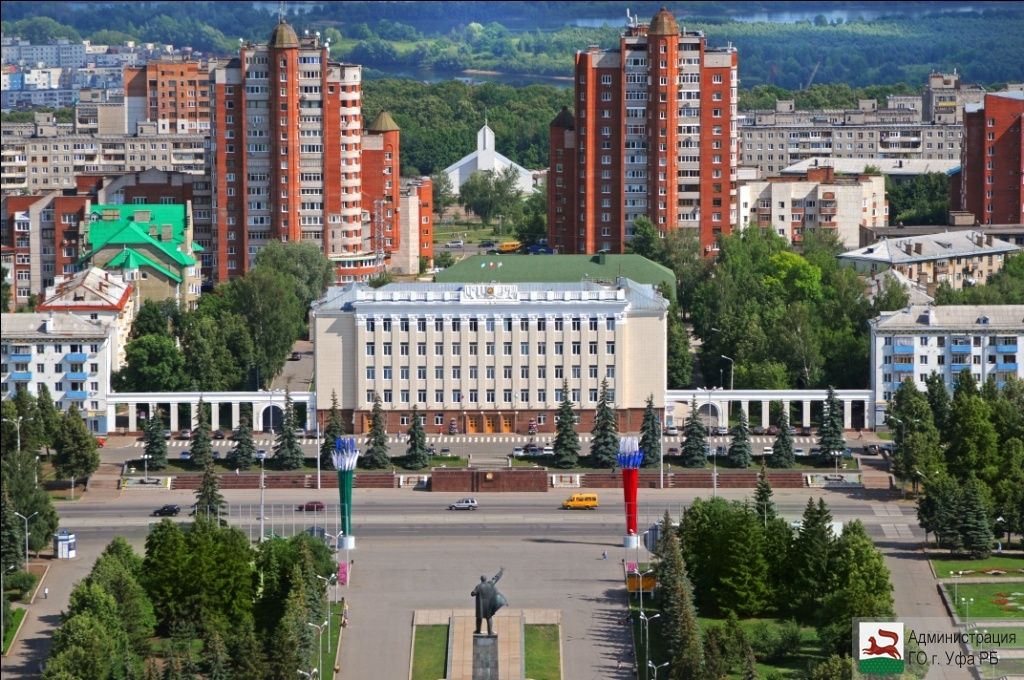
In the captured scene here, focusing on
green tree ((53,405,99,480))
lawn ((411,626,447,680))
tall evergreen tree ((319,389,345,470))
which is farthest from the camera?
tall evergreen tree ((319,389,345,470))

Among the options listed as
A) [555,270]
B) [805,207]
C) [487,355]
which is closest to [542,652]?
[487,355]

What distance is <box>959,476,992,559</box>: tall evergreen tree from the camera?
255ft

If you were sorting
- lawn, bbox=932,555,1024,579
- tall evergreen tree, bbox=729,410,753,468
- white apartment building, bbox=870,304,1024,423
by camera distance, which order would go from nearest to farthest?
lawn, bbox=932,555,1024,579 → tall evergreen tree, bbox=729,410,753,468 → white apartment building, bbox=870,304,1024,423

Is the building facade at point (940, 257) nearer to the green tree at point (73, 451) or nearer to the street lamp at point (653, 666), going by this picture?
the green tree at point (73, 451)

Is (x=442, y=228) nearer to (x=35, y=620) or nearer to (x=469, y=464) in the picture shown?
(x=469, y=464)

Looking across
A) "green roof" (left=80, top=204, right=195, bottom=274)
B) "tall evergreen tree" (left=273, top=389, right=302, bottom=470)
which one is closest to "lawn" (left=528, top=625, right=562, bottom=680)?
"tall evergreen tree" (left=273, top=389, right=302, bottom=470)

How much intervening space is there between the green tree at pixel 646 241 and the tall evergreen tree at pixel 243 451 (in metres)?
34.0

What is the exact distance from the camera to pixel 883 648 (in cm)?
6519

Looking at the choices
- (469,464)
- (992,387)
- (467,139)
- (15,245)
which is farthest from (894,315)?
(467,139)

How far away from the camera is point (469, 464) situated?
299 feet

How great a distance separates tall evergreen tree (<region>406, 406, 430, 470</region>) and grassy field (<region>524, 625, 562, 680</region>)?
19.7 meters

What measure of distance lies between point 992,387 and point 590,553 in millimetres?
17755

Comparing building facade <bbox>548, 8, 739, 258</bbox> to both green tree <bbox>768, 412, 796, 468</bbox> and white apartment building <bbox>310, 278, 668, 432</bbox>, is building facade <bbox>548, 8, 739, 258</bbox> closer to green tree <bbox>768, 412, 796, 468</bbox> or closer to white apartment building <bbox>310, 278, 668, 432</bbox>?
white apartment building <bbox>310, 278, 668, 432</bbox>

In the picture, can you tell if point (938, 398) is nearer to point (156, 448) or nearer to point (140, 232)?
point (156, 448)
